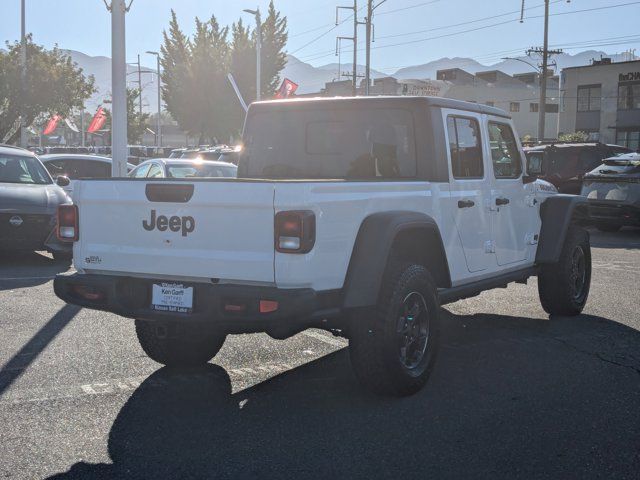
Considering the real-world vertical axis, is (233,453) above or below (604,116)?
below

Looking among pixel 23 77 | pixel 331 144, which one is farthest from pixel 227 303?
pixel 23 77

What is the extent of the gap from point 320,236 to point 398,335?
933 mm

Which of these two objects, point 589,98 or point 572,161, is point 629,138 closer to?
point 589,98

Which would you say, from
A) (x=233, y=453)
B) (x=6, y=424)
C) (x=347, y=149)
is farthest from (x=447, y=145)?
(x=6, y=424)

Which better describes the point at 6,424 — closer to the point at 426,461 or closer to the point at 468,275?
the point at 426,461

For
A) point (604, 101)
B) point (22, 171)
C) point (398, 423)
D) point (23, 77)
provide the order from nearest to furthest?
point (398, 423), point (22, 171), point (23, 77), point (604, 101)

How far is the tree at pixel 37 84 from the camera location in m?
32.5

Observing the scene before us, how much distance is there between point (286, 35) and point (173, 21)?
8.31 meters

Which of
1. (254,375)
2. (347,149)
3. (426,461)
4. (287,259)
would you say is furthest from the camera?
(347,149)

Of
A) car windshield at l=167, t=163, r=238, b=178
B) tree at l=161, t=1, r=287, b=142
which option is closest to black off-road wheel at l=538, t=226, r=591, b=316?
car windshield at l=167, t=163, r=238, b=178

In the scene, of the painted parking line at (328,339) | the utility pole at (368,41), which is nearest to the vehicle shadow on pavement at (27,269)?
the painted parking line at (328,339)

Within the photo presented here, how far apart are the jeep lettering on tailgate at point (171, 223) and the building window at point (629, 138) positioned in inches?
2057

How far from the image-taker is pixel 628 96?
53.8 metres

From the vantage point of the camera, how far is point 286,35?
180 feet
